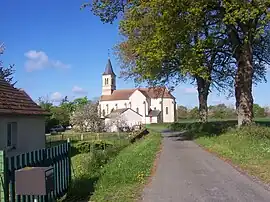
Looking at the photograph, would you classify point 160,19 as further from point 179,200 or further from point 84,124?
point 84,124

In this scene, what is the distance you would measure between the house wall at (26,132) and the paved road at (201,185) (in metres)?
7.92

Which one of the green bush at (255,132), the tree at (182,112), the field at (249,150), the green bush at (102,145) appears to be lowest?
the green bush at (102,145)

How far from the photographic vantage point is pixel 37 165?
25.0 feet

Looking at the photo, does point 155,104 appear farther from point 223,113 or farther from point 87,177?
point 87,177

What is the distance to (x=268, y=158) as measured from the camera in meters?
14.1

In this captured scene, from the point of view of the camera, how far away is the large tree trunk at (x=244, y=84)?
24422mm

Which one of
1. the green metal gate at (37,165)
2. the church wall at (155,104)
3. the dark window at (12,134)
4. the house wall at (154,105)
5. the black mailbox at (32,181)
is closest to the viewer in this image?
the black mailbox at (32,181)

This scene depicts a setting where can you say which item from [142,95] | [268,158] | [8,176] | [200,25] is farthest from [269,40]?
[142,95]

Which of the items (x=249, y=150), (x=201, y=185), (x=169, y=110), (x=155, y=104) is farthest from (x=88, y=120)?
(x=201, y=185)

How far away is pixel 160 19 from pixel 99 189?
47.2 feet

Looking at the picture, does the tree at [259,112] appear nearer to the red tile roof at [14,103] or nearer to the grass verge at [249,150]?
the grass verge at [249,150]

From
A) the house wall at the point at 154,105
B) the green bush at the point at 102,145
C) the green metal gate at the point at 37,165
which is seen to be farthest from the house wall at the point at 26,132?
the house wall at the point at 154,105

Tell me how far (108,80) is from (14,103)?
105 metres

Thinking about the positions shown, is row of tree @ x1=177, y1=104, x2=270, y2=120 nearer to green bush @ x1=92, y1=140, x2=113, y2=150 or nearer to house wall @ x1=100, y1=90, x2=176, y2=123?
house wall @ x1=100, y1=90, x2=176, y2=123
